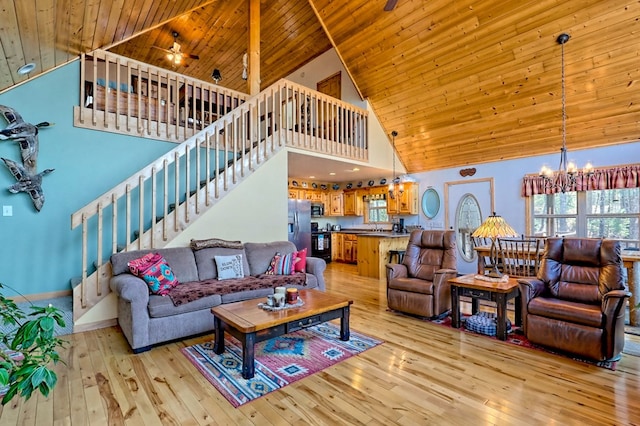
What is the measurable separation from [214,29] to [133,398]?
265 inches

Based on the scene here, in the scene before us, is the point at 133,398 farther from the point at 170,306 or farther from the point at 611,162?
the point at 611,162

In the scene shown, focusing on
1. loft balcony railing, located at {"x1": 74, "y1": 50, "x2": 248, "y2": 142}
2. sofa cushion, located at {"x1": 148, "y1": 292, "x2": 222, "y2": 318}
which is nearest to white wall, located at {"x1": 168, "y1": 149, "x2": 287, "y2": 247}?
sofa cushion, located at {"x1": 148, "y1": 292, "x2": 222, "y2": 318}

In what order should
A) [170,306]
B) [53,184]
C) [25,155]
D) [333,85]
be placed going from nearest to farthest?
[170,306], [25,155], [53,184], [333,85]

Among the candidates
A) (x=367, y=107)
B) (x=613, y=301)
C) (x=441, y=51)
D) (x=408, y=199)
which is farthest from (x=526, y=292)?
(x=367, y=107)

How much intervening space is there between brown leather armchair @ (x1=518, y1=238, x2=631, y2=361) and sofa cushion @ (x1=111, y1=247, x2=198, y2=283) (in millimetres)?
3694

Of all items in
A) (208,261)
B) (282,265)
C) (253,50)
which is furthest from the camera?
(253,50)

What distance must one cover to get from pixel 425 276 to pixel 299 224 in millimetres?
4144

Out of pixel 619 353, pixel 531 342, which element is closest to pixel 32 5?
pixel 531 342

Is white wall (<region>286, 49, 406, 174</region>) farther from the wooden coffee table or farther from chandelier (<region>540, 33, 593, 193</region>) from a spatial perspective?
the wooden coffee table

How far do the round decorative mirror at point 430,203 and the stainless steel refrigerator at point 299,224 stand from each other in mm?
2862

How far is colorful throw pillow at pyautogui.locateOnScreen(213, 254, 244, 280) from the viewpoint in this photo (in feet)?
13.0

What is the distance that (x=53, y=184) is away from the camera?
4.18 meters

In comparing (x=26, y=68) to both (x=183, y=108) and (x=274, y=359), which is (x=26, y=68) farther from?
(x=274, y=359)

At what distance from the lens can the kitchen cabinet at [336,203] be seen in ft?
30.8
